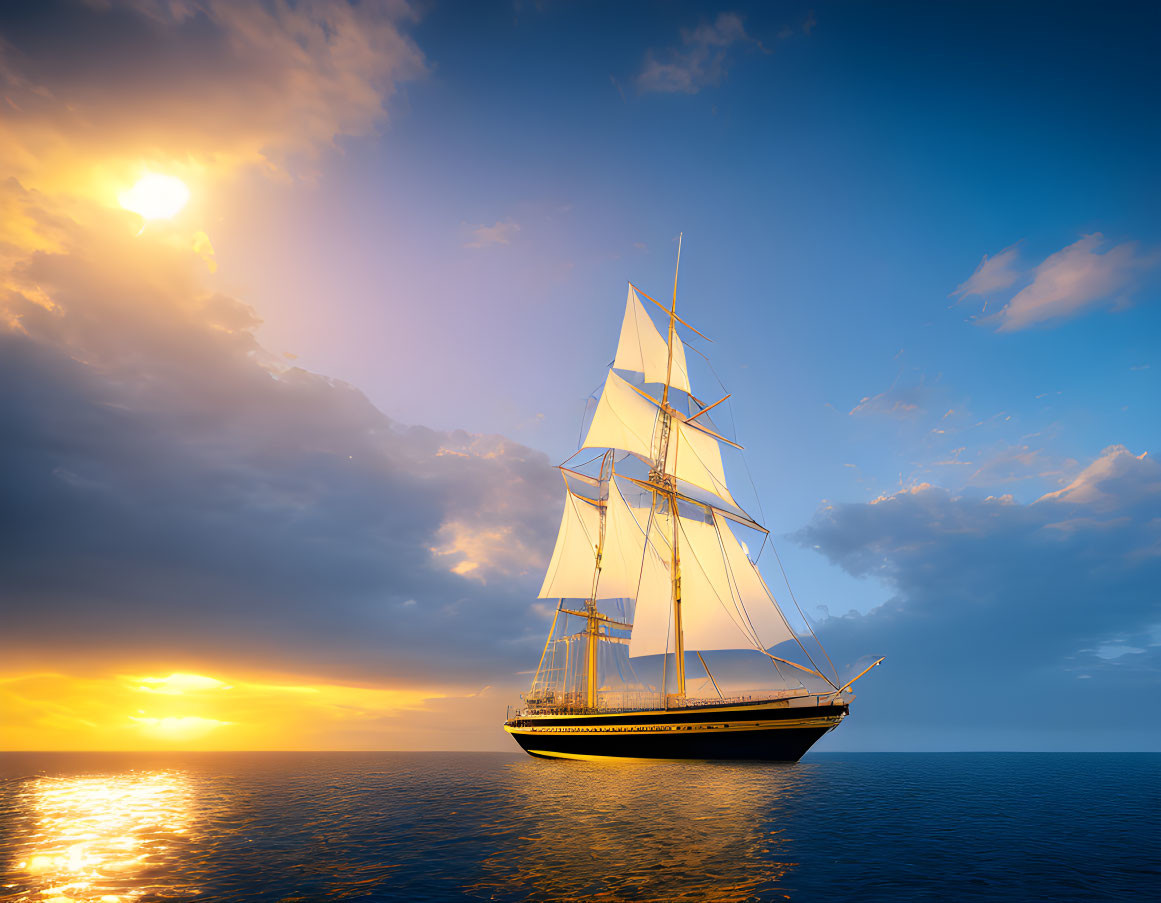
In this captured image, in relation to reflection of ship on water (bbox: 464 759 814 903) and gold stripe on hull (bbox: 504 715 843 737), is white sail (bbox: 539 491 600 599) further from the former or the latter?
reflection of ship on water (bbox: 464 759 814 903)

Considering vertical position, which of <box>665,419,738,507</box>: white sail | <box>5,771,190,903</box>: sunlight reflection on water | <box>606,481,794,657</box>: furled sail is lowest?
<box>5,771,190,903</box>: sunlight reflection on water

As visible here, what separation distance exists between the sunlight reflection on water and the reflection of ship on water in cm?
1285

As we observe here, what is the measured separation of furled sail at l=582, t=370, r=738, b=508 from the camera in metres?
90.2

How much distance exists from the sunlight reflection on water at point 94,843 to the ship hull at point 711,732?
→ 4129cm

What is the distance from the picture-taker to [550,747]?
271 feet

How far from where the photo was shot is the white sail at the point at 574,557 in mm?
97375

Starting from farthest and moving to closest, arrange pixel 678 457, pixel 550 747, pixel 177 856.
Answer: pixel 678 457 < pixel 550 747 < pixel 177 856

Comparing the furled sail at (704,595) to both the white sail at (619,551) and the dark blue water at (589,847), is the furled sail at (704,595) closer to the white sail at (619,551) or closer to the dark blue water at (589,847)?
the white sail at (619,551)

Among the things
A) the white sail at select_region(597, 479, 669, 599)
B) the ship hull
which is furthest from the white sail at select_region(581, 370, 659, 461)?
the ship hull

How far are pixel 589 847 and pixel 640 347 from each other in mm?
76788

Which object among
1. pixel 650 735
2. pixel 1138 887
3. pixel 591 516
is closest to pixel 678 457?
pixel 591 516

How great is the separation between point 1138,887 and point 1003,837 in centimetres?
1106

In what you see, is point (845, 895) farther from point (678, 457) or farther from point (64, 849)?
point (678, 457)

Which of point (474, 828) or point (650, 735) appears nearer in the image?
point (474, 828)
